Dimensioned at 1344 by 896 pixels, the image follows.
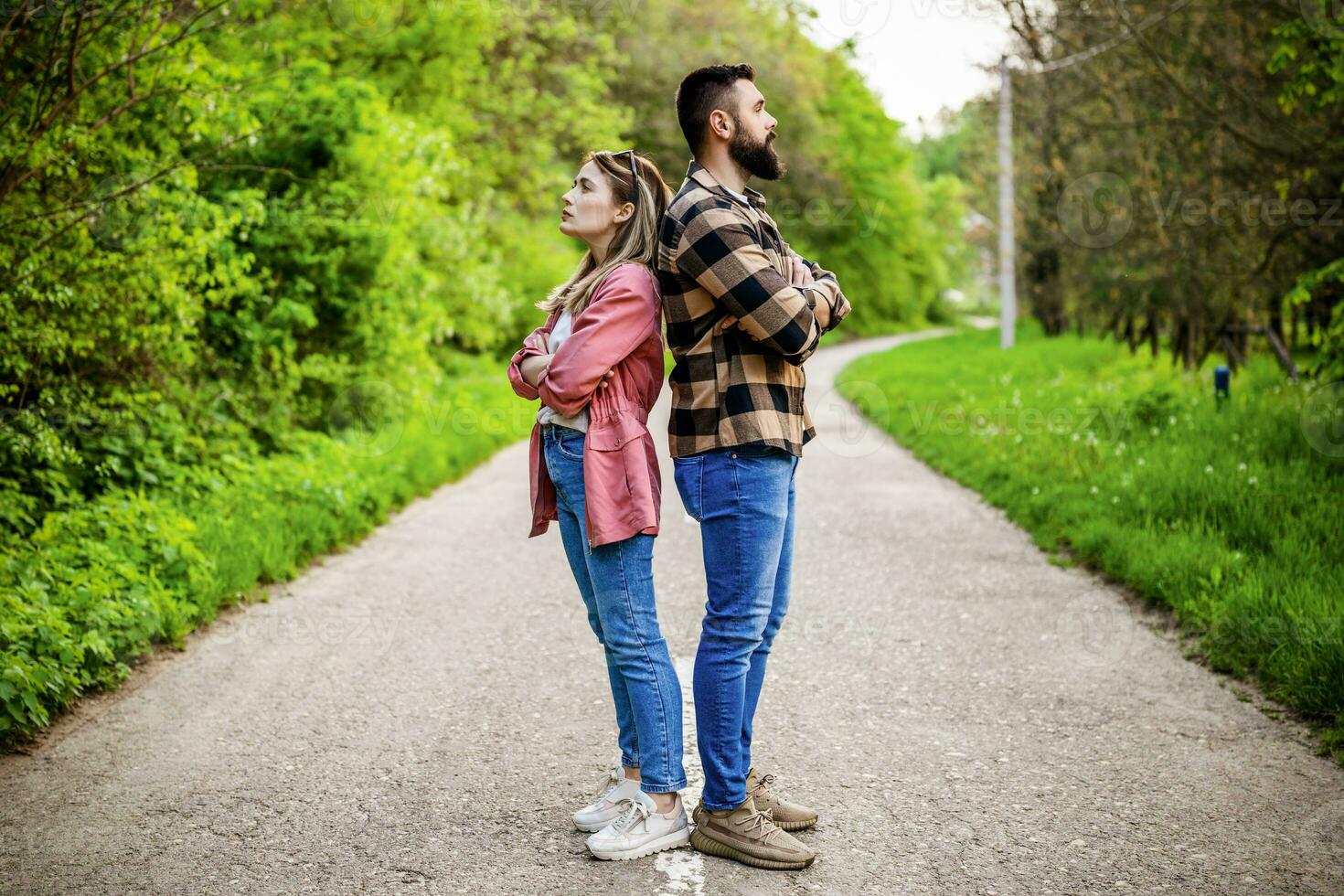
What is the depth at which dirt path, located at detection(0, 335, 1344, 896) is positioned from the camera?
3.43m

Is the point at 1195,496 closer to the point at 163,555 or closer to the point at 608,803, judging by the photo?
the point at 608,803

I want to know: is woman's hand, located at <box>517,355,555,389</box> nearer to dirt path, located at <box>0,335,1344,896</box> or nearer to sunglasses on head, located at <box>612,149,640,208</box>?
sunglasses on head, located at <box>612,149,640,208</box>

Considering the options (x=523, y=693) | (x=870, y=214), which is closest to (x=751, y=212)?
(x=523, y=693)

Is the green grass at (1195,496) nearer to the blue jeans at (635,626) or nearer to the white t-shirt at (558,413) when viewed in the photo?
the blue jeans at (635,626)

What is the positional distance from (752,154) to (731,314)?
0.50 meters

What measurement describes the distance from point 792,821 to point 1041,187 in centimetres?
2010

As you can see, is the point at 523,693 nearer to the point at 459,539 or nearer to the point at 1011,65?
the point at 459,539

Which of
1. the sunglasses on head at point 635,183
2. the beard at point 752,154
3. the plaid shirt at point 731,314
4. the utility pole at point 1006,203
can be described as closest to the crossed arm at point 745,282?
the plaid shirt at point 731,314

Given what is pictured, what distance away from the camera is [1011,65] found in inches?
930

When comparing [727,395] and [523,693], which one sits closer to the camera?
[727,395]

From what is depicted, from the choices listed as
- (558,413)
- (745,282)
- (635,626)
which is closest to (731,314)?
(745,282)

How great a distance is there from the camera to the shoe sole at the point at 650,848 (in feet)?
11.5

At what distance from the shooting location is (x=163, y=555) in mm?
6402

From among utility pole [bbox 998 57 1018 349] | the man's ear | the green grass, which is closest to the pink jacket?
the man's ear
